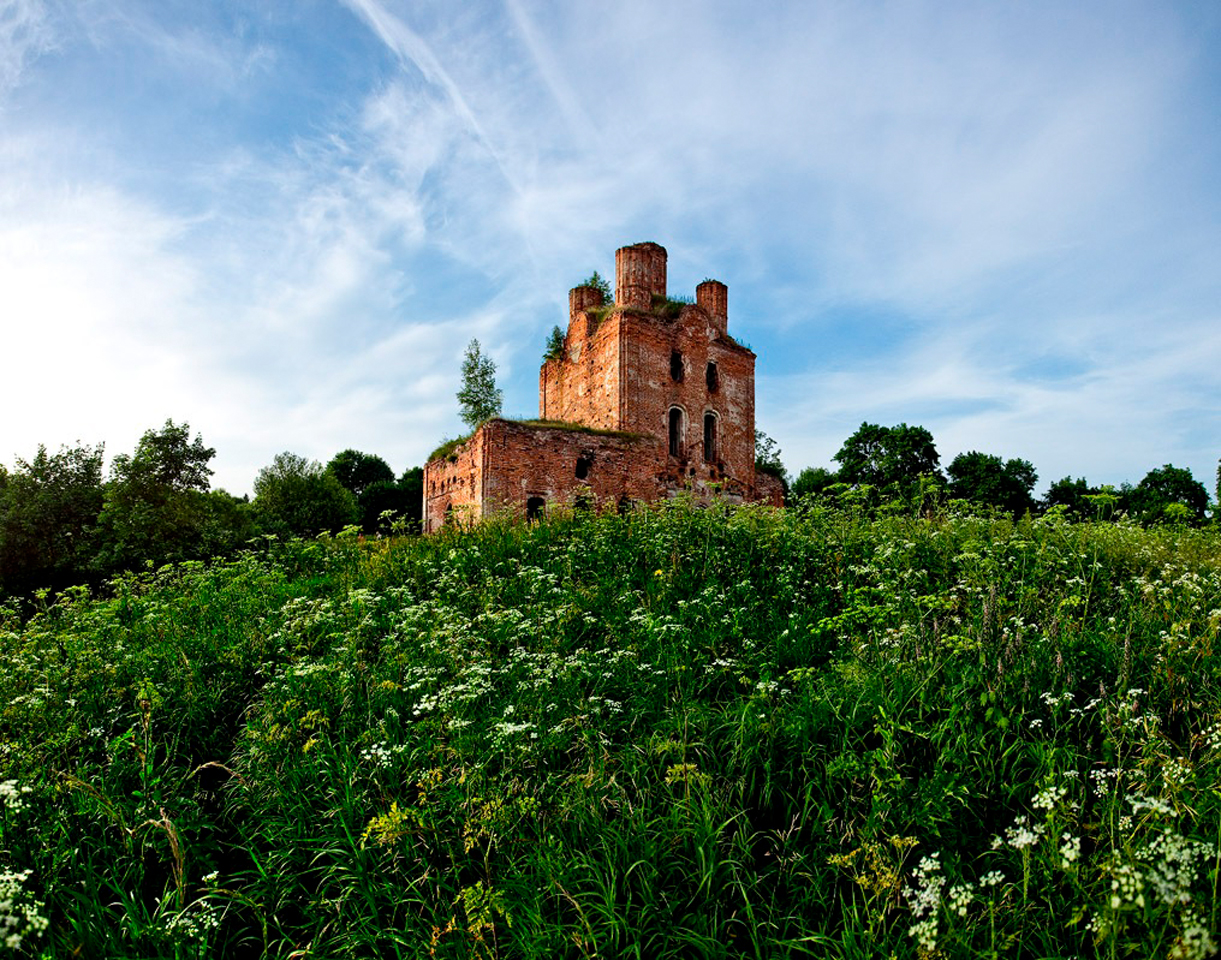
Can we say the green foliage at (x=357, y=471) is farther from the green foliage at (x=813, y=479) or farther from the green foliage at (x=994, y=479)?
the green foliage at (x=994, y=479)

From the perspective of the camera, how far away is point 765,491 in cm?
2894

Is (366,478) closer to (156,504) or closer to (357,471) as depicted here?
(357,471)

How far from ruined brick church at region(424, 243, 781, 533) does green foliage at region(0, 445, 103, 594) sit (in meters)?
16.1

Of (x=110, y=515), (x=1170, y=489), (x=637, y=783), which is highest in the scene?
(x=1170, y=489)

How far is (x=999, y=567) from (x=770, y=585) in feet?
6.91

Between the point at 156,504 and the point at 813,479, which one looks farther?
the point at 813,479

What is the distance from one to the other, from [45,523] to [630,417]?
2586 centimetres

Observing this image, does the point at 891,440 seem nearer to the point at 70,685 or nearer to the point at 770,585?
the point at 770,585

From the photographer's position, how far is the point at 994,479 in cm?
4003

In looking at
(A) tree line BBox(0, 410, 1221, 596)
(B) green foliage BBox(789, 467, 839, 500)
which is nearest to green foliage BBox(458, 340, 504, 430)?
(A) tree line BBox(0, 410, 1221, 596)

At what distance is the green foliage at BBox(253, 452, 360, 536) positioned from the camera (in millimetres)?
38406

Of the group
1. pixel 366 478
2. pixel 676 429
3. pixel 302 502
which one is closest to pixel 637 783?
pixel 676 429

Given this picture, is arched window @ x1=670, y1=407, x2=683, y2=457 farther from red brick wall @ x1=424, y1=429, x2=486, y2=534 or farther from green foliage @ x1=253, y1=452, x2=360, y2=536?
green foliage @ x1=253, y1=452, x2=360, y2=536

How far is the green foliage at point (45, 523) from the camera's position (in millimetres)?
28250
